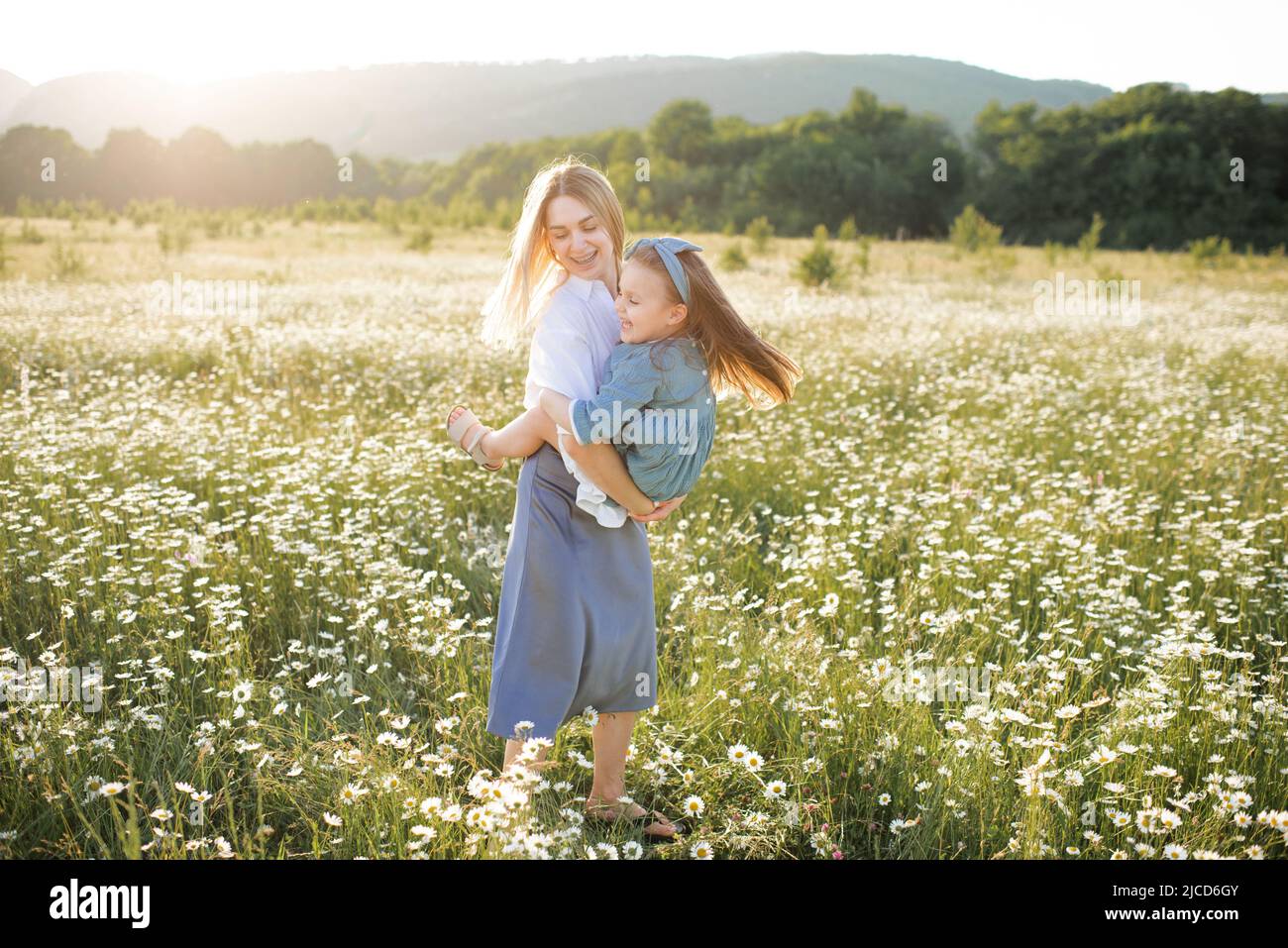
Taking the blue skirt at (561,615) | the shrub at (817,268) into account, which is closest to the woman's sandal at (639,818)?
the blue skirt at (561,615)

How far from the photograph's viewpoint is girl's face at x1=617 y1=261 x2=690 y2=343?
2.51 metres

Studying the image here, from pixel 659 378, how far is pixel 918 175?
57.5m

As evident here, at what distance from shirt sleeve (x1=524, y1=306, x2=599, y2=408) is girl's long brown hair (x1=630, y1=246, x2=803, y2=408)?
28cm

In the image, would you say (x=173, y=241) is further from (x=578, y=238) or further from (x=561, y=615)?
(x=561, y=615)

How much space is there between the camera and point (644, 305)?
2.52 meters

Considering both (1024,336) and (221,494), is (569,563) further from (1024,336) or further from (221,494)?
(1024,336)

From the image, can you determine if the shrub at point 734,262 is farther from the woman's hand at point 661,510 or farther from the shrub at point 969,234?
the woman's hand at point 661,510

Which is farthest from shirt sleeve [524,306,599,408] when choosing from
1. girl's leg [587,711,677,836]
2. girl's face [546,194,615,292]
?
girl's leg [587,711,677,836]

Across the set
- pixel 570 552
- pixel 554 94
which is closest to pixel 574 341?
pixel 570 552
